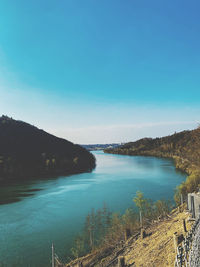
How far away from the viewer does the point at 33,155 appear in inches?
2349

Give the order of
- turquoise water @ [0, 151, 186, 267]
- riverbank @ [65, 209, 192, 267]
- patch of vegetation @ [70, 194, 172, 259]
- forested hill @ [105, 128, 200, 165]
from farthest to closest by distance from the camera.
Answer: forested hill @ [105, 128, 200, 165], turquoise water @ [0, 151, 186, 267], patch of vegetation @ [70, 194, 172, 259], riverbank @ [65, 209, 192, 267]

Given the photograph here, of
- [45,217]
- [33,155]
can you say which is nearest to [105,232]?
[45,217]

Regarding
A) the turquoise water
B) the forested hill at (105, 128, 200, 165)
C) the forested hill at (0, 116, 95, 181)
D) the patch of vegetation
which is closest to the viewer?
the patch of vegetation

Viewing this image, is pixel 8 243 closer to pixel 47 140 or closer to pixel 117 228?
pixel 117 228

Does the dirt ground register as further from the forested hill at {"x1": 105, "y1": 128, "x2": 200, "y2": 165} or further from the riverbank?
the forested hill at {"x1": 105, "y1": 128, "x2": 200, "y2": 165}

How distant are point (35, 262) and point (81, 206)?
11401mm

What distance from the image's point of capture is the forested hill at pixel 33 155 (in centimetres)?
4966

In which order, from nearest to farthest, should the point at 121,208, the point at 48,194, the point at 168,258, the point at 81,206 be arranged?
the point at 168,258, the point at 121,208, the point at 81,206, the point at 48,194

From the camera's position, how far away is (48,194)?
2878 cm

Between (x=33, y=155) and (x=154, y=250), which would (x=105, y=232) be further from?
(x=33, y=155)

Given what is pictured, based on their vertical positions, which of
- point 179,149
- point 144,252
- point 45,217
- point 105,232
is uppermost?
point 179,149

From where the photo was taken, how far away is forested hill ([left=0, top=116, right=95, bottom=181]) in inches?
1955

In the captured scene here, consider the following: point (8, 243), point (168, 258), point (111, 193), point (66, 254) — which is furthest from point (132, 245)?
point (111, 193)

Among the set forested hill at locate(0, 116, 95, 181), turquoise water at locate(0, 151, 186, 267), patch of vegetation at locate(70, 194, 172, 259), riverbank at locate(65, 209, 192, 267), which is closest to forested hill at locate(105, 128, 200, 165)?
turquoise water at locate(0, 151, 186, 267)
